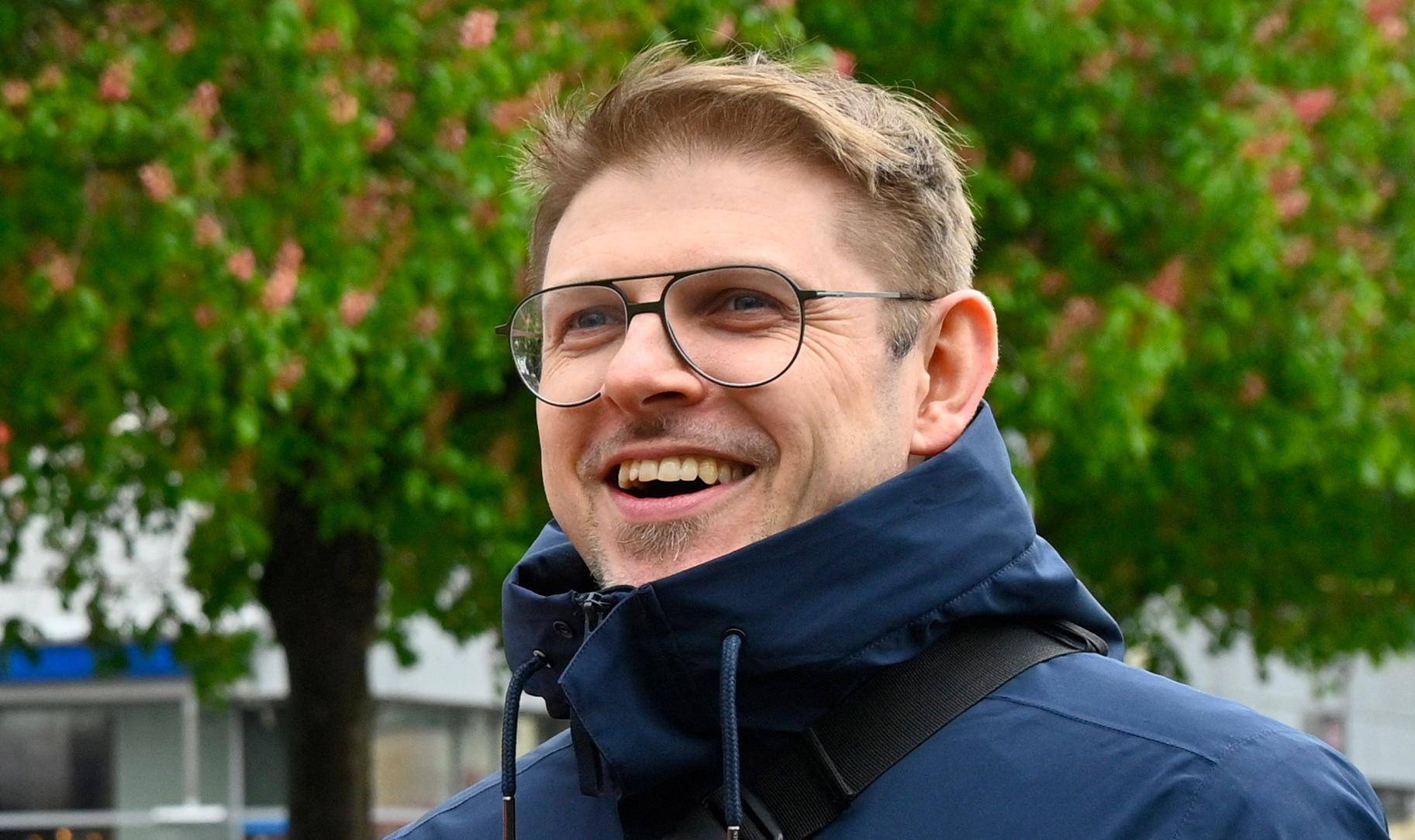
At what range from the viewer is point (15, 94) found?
23.6 feet

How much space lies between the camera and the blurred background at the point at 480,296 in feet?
24.6

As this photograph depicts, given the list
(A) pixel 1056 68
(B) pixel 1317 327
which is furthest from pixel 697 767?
(B) pixel 1317 327

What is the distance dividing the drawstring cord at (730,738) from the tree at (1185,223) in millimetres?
7517

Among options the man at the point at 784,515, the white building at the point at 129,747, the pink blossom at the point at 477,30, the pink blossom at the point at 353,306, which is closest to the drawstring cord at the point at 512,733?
the man at the point at 784,515

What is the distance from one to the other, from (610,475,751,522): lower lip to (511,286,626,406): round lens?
0.13 m

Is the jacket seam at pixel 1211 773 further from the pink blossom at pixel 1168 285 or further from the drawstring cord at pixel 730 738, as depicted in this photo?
the pink blossom at pixel 1168 285

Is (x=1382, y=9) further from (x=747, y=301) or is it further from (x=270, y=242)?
(x=747, y=301)

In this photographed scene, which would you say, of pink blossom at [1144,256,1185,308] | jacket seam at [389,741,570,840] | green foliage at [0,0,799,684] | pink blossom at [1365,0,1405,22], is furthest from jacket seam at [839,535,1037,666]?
pink blossom at [1365,0,1405,22]

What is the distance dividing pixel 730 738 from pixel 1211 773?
425mm

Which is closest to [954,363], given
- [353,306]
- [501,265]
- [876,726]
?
[876,726]

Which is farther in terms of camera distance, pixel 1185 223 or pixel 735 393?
pixel 1185 223

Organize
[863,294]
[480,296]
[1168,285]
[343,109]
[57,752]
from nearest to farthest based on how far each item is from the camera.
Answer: [863,294] → [343,109] → [480,296] → [1168,285] → [57,752]

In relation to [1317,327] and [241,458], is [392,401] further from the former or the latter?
[1317,327]

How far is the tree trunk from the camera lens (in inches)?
421
